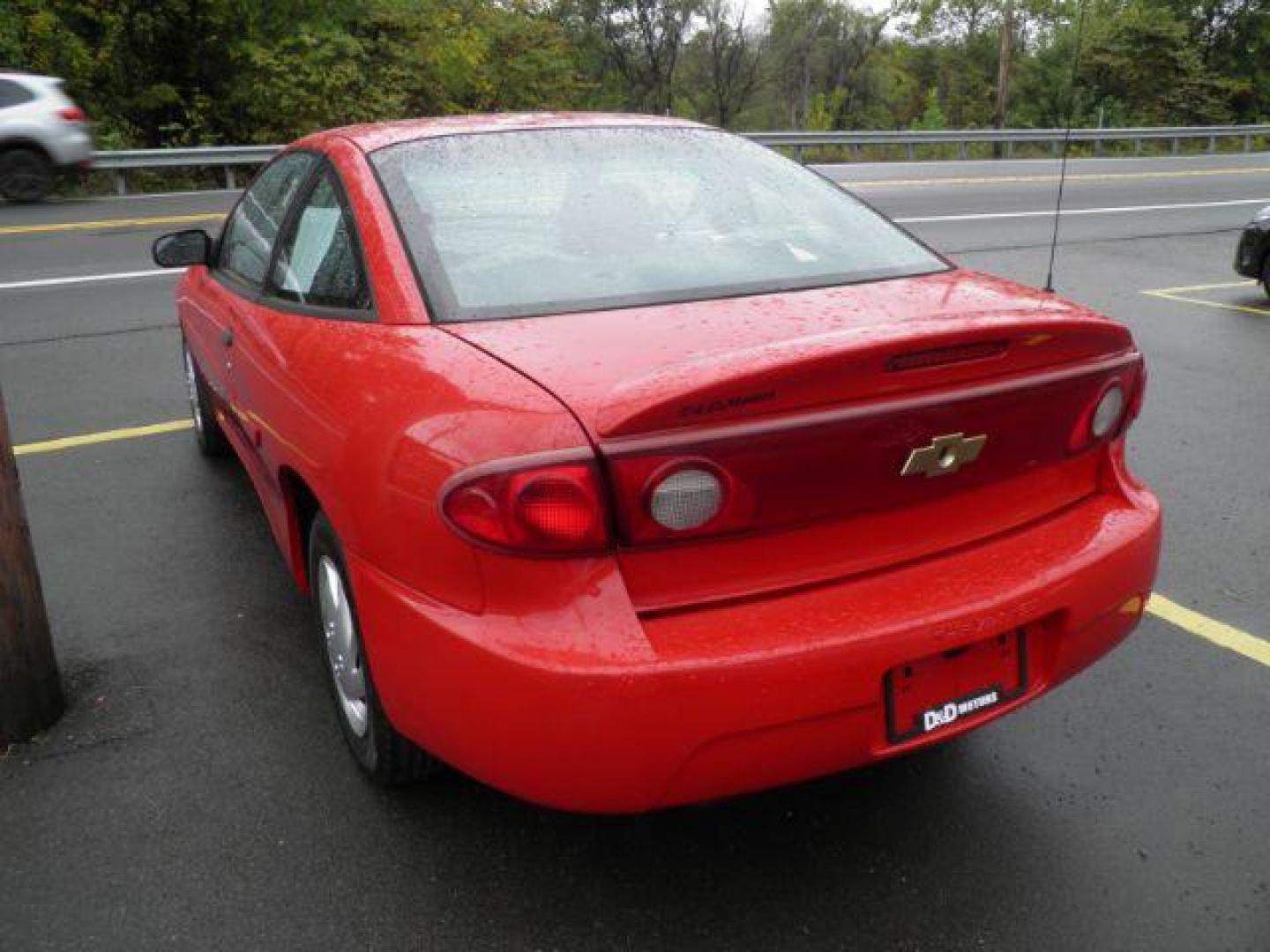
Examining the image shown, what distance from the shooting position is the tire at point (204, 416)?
4.96 metres

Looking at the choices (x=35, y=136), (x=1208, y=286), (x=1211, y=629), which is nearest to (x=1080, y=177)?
(x=1208, y=286)

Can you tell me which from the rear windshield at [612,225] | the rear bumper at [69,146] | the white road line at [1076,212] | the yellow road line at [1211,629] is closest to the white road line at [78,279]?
the rear bumper at [69,146]

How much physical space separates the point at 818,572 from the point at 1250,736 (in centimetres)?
157

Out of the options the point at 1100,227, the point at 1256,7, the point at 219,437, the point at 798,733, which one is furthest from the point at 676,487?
the point at 1256,7

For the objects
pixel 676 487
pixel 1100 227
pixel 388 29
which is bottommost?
pixel 1100 227

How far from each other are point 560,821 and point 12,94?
48.8ft

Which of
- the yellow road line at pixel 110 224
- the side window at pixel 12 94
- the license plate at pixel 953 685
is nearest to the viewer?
the license plate at pixel 953 685

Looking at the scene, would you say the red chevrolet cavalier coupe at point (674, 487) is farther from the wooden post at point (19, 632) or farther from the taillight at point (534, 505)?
the wooden post at point (19, 632)

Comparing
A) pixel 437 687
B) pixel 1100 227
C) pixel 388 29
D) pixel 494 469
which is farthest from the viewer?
pixel 388 29

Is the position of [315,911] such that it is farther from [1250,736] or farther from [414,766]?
[1250,736]

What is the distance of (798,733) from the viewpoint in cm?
203

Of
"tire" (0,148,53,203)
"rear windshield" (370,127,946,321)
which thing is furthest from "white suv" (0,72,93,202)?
"rear windshield" (370,127,946,321)

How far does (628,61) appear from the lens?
48250 millimetres

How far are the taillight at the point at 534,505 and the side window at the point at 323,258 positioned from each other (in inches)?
32.1
